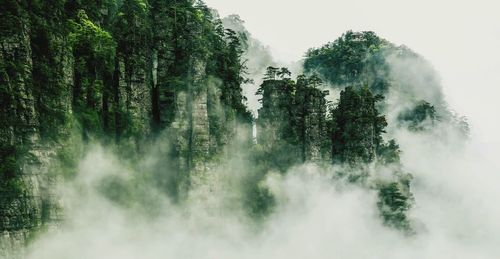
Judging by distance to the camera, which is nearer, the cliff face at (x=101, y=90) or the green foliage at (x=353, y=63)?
the cliff face at (x=101, y=90)

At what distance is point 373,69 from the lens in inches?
3258

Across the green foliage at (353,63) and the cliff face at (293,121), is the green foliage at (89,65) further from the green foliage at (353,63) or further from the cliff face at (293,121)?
the green foliage at (353,63)

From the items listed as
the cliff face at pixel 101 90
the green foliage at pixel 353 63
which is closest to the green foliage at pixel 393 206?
the cliff face at pixel 101 90

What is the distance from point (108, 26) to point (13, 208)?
1696 centimetres

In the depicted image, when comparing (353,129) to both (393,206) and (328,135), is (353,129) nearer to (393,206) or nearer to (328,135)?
(328,135)

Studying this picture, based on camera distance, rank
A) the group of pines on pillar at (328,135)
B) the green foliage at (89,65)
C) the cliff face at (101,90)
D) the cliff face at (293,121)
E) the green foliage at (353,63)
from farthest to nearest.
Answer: the green foliage at (353,63) < the group of pines on pillar at (328,135) < the cliff face at (293,121) < the green foliage at (89,65) < the cliff face at (101,90)

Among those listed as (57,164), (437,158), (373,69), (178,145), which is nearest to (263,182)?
(178,145)

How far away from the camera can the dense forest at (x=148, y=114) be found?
34.4 meters

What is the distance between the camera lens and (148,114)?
45.1 m

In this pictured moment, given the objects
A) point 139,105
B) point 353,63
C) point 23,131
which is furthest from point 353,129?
point 23,131

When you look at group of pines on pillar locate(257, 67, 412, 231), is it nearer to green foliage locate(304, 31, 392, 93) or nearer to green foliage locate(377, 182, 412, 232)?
green foliage locate(377, 182, 412, 232)

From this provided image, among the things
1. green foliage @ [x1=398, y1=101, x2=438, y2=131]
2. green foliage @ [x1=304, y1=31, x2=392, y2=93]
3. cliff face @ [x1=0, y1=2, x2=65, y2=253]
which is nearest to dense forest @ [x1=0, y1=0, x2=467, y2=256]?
cliff face @ [x1=0, y1=2, x2=65, y2=253]

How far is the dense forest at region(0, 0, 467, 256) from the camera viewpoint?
34.4 m

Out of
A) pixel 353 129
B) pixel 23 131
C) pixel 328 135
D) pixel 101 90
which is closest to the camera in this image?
pixel 23 131
